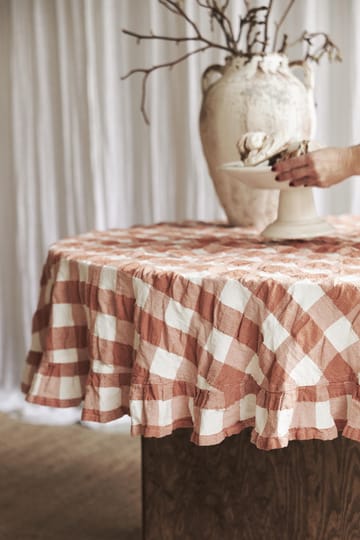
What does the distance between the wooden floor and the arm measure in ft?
3.46

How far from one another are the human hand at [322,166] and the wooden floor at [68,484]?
1052 mm

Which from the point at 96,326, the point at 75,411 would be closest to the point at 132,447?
the point at 75,411

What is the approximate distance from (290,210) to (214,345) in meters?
0.51

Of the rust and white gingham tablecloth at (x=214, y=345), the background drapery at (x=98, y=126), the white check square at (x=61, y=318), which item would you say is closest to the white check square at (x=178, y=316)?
the rust and white gingham tablecloth at (x=214, y=345)

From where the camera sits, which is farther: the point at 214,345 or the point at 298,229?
the point at 298,229

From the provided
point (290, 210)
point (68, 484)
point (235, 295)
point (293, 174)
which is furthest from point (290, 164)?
point (68, 484)

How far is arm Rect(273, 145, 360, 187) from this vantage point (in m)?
1.30

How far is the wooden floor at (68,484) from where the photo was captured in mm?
1905

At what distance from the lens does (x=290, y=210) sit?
1.46m

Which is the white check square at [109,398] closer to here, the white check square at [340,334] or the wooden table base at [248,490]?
the wooden table base at [248,490]

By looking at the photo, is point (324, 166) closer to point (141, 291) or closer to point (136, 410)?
point (141, 291)

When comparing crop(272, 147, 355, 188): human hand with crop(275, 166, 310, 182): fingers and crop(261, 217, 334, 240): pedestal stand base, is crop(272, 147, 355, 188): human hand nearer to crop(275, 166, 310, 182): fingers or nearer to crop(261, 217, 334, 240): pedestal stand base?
crop(275, 166, 310, 182): fingers

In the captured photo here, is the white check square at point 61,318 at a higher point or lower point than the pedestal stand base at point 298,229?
lower

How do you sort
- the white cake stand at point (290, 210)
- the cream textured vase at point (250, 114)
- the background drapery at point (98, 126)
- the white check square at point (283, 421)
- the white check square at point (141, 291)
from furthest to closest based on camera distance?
the background drapery at point (98, 126) < the cream textured vase at point (250, 114) < the white cake stand at point (290, 210) < the white check square at point (141, 291) < the white check square at point (283, 421)
